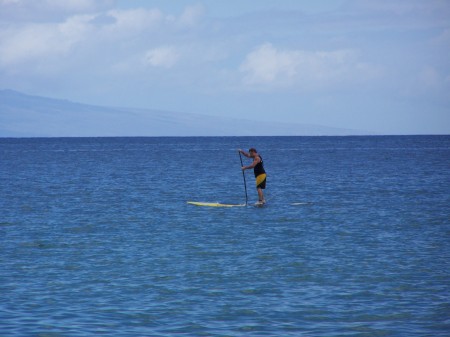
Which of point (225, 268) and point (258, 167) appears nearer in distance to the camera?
point (225, 268)

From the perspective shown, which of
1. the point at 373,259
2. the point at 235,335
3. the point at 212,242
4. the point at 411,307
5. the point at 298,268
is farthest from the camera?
the point at 212,242

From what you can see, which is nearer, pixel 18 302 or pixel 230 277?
pixel 18 302

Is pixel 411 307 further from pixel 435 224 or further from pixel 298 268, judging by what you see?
pixel 435 224

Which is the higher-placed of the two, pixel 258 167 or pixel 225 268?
pixel 258 167

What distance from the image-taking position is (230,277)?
1725cm

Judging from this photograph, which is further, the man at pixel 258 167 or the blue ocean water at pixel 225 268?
the man at pixel 258 167

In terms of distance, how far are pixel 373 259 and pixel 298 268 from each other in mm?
2315

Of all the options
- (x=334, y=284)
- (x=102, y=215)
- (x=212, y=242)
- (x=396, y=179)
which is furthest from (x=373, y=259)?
(x=396, y=179)

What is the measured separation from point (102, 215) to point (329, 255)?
13.0 metres

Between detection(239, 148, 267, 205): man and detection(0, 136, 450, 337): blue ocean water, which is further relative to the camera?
detection(239, 148, 267, 205): man

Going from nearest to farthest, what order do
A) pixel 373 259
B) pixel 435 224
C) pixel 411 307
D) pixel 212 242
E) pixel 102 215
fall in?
pixel 411 307 → pixel 373 259 → pixel 212 242 → pixel 435 224 → pixel 102 215

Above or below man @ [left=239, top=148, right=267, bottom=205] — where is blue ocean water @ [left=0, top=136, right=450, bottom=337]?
below

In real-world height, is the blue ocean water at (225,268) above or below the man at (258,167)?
below

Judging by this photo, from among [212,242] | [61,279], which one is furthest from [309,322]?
[212,242]
